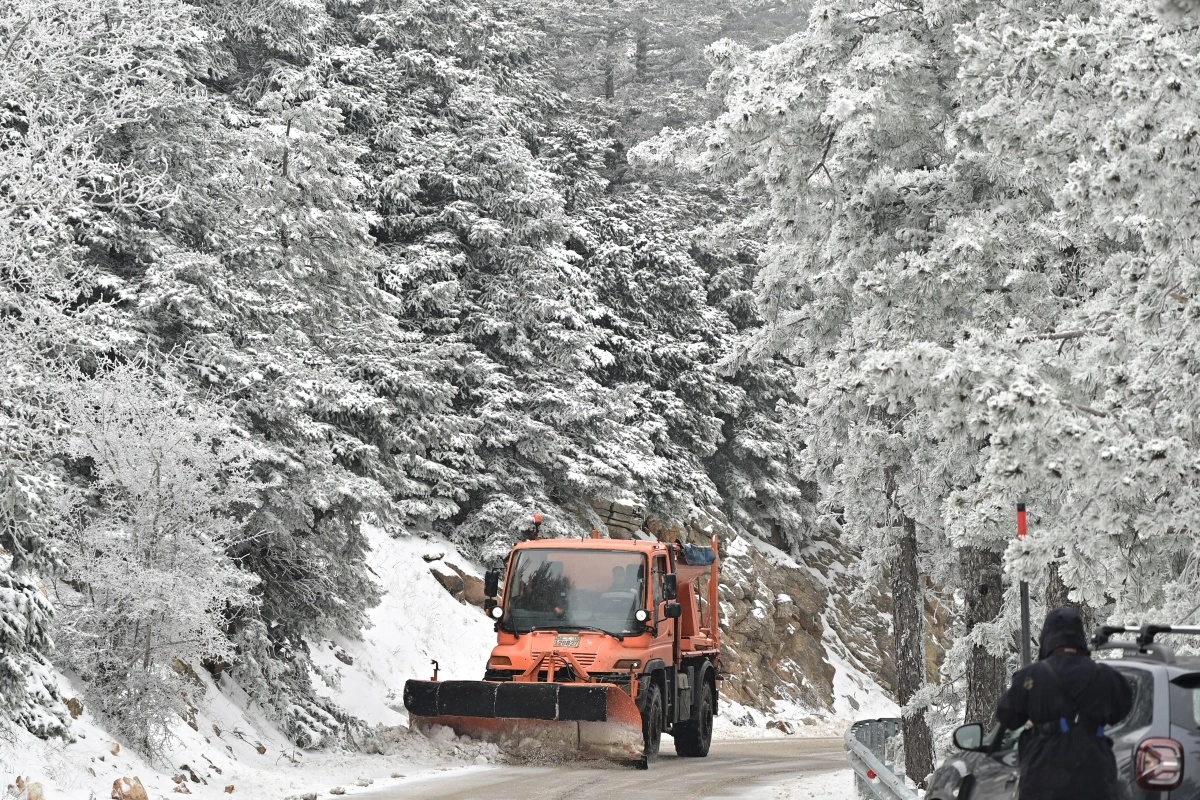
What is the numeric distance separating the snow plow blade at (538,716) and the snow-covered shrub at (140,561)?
3373mm

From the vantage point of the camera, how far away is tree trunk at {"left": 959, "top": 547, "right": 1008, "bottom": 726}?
1398 centimetres

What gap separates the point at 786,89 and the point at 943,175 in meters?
1.85

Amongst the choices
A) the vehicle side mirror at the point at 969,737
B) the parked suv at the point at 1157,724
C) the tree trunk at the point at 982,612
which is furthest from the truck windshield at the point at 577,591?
the parked suv at the point at 1157,724

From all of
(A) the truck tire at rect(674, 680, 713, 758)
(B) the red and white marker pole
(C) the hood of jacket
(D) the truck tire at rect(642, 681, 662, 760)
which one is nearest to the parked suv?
(C) the hood of jacket

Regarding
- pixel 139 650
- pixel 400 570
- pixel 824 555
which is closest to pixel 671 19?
pixel 824 555

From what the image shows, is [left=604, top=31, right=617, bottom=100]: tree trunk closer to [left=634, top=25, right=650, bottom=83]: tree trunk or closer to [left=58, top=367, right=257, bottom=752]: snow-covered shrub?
[left=634, top=25, right=650, bottom=83]: tree trunk

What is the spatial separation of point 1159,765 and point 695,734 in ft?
48.2

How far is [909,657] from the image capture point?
54.9 feet

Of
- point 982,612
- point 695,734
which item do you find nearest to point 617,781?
point 982,612

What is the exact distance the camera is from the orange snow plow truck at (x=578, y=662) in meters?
15.9

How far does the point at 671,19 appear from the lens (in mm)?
55812

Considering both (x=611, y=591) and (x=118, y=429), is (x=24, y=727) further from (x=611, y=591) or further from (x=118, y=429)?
(x=611, y=591)

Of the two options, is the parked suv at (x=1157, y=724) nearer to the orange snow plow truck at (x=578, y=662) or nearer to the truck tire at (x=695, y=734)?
the orange snow plow truck at (x=578, y=662)

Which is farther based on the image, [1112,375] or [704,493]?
[704,493]
